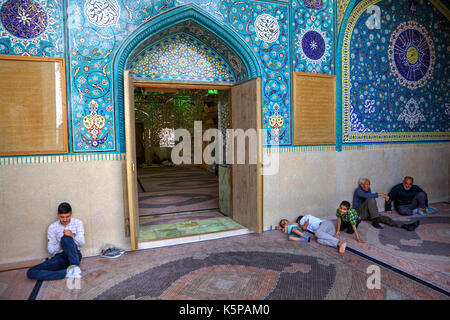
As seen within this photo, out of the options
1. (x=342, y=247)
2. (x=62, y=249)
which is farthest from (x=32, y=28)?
(x=342, y=247)

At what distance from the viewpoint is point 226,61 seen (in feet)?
15.2

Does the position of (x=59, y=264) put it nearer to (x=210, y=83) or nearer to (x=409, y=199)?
(x=210, y=83)

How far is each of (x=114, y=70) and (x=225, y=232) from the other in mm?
2586

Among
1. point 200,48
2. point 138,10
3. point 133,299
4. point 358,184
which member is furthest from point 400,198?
point 138,10

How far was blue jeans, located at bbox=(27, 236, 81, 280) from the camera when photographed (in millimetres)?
2992

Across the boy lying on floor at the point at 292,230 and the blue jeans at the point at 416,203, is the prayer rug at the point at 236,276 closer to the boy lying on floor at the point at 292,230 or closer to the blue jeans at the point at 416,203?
the boy lying on floor at the point at 292,230

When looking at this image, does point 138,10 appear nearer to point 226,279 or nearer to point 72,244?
point 72,244

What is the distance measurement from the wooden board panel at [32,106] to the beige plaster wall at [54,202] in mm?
252

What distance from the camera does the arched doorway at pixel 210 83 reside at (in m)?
3.70

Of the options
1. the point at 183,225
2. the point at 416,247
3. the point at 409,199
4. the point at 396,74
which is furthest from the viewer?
the point at 396,74

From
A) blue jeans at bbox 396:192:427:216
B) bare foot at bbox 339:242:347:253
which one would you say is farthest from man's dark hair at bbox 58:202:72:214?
blue jeans at bbox 396:192:427:216

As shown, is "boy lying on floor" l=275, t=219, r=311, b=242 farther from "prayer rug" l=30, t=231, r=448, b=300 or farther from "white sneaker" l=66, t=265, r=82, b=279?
"white sneaker" l=66, t=265, r=82, b=279

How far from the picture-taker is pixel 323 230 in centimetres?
401

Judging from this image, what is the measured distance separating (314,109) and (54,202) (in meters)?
3.82
